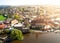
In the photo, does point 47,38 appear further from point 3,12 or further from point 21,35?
point 3,12

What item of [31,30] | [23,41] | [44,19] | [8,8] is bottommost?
[23,41]

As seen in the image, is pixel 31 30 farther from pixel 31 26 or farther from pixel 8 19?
pixel 8 19

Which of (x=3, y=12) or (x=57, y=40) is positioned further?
(x=3, y=12)

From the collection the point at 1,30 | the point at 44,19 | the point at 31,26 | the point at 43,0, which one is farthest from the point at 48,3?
the point at 1,30

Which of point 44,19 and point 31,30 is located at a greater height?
point 44,19

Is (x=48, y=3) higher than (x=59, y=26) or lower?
higher

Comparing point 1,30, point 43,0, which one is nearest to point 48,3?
point 43,0

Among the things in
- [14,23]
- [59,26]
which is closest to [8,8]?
[14,23]
